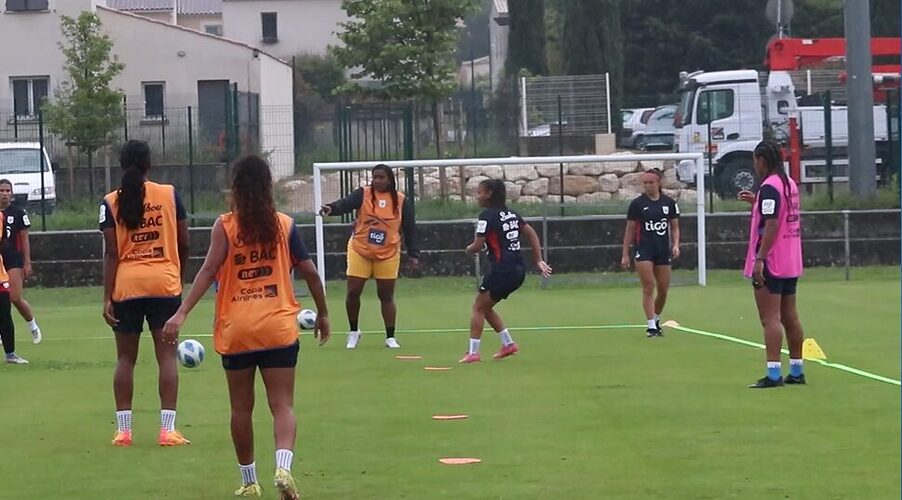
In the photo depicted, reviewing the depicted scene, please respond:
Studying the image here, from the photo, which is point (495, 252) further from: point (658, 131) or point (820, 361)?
point (658, 131)

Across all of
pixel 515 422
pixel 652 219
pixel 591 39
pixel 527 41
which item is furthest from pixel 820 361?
pixel 527 41

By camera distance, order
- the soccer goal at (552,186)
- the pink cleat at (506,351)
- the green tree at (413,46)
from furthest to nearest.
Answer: the green tree at (413,46) < the soccer goal at (552,186) < the pink cleat at (506,351)

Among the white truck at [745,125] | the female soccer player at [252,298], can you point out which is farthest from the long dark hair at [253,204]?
the white truck at [745,125]

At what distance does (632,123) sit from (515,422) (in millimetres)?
36318

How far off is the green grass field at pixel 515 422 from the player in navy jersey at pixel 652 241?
482 mm

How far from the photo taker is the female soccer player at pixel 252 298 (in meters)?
8.15

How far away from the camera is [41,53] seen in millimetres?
48219

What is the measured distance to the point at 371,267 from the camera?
16969 millimetres

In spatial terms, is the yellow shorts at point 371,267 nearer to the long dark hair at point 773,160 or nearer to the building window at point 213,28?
the long dark hair at point 773,160

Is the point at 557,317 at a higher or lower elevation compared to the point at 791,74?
lower

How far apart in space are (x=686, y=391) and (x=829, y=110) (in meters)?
20.0

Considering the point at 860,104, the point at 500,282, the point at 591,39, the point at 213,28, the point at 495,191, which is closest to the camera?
the point at 500,282

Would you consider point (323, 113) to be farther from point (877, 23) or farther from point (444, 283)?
point (877, 23)

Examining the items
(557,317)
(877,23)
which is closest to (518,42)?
(877,23)
